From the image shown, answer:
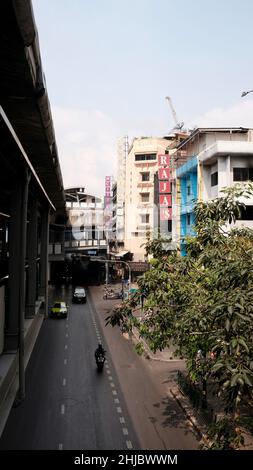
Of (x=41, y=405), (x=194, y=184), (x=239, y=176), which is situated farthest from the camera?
(x=194, y=184)

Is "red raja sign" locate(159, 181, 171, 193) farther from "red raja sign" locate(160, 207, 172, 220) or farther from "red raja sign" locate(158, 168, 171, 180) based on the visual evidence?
"red raja sign" locate(160, 207, 172, 220)

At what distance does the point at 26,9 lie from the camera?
6695mm

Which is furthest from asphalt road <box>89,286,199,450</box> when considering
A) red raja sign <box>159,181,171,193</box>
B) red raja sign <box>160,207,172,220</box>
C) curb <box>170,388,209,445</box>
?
red raja sign <box>159,181,171,193</box>

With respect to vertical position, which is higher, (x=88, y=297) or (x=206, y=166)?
(x=206, y=166)

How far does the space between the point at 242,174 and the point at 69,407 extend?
2468 centimetres

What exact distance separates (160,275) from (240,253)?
11.1 feet

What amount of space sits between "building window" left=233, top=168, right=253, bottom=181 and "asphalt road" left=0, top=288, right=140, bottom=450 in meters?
19.0

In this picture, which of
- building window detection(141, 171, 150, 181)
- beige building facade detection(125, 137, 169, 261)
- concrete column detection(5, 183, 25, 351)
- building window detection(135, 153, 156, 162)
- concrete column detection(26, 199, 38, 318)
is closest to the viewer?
concrete column detection(5, 183, 25, 351)

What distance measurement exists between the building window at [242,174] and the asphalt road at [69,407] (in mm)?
19036

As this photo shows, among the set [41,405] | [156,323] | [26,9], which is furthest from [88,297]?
[26,9]

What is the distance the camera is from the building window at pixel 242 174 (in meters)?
34.8

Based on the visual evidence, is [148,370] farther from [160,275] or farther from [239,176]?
[239,176]

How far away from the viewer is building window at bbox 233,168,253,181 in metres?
34.8

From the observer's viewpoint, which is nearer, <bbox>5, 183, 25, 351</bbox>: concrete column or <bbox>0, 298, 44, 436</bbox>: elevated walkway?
<bbox>0, 298, 44, 436</bbox>: elevated walkway
